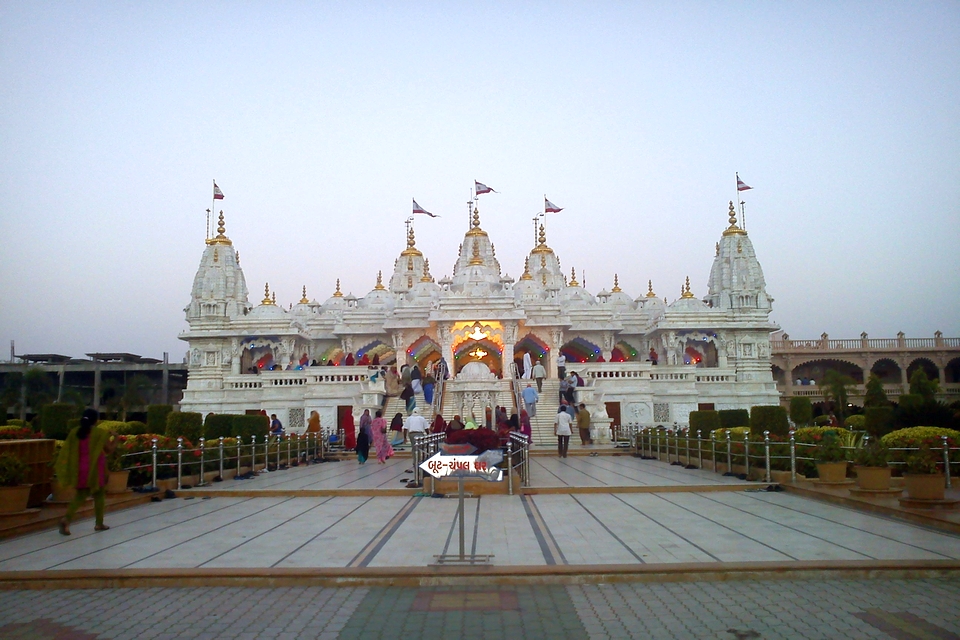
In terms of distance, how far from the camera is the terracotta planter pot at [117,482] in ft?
40.5

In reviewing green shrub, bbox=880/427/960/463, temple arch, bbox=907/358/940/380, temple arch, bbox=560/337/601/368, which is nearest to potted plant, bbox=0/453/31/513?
green shrub, bbox=880/427/960/463

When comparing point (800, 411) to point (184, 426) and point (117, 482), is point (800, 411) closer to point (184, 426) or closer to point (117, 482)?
point (184, 426)

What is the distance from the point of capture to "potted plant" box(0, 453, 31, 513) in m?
9.48

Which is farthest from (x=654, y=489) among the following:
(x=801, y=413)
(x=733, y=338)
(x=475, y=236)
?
(x=475, y=236)

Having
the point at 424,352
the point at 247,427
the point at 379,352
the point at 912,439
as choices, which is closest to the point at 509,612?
the point at 912,439

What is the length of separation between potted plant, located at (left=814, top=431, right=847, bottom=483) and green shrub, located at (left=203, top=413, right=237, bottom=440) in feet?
47.6

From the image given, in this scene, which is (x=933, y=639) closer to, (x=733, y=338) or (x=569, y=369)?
(x=569, y=369)

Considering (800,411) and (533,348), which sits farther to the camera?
(533,348)

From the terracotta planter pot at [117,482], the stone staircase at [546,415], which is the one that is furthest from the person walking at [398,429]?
the terracotta planter pot at [117,482]

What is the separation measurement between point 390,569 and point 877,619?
161 inches

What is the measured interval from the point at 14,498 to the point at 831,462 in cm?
1168

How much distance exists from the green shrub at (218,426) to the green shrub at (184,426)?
1.49 meters

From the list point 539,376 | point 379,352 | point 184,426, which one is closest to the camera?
point 184,426

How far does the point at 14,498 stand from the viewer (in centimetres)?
959
